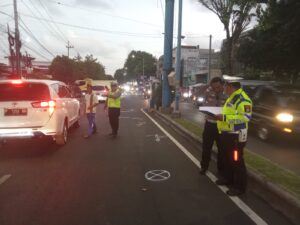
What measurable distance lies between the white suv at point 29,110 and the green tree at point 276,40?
13.5 metres

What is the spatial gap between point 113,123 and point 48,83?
3.26m

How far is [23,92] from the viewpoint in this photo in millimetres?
9312

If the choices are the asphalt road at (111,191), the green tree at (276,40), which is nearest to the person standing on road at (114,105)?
the asphalt road at (111,191)

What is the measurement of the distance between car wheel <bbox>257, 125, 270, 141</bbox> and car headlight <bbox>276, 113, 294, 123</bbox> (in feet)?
2.34

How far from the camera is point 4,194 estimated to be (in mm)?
6098

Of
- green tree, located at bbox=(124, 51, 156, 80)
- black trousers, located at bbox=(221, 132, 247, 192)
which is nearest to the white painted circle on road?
black trousers, located at bbox=(221, 132, 247, 192)

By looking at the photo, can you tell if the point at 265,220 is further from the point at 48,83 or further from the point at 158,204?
the point at 48,83

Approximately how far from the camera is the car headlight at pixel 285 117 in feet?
34.1

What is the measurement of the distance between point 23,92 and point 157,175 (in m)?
4.07

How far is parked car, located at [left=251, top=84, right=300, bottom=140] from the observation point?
10453 mm

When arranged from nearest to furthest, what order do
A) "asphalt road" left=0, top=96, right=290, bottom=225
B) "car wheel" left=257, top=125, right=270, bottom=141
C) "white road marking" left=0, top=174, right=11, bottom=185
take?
"asphalt road" left=0, top=96, right=290, bottom=225
"white road marking" left=0, top=174, right=11, bottom=185
"car wheel" left=257, top=125, right=270, bottom=141

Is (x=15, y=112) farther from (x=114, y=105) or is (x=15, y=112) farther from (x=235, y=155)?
(x=235, y=155)

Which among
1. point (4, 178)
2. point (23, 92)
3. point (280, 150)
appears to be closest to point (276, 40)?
point (280, 150)

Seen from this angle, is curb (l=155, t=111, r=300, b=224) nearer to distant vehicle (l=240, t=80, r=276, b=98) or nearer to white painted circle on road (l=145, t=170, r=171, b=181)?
white painted circle on road (l=145, t=170, r=171, b=181)
